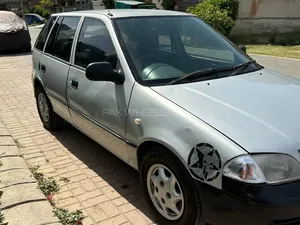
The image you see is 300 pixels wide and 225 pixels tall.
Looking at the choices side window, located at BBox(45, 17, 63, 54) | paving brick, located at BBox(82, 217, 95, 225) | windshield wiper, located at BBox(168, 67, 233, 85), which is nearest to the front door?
windshield wiper, located at BBox(168, 67, 233, 85)

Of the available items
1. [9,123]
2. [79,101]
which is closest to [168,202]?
[79,101]

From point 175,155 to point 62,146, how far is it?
2614mm

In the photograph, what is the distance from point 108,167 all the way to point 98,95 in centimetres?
105

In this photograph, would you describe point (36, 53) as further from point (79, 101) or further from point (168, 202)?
point (168, 202)

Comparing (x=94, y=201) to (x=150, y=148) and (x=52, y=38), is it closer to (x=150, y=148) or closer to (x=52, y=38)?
(x=150, y=148)

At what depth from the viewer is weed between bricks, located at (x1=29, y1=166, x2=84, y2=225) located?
9.77 ft

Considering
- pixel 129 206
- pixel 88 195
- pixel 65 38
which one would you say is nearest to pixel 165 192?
pixel 129 206

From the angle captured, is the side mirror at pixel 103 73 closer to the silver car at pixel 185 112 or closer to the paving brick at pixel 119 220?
the silver car at pixel 185 112

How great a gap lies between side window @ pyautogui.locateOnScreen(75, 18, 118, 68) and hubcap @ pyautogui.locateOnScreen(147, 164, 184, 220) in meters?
1.11

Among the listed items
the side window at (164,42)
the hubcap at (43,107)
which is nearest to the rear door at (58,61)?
the hubcap at (43,107)

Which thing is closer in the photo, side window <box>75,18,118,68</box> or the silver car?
the silver car

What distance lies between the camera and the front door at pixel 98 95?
312 centimetres

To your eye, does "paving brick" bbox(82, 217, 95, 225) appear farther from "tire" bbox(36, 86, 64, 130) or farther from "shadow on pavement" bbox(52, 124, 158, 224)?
"tire" bbox(36, 86, 64, 130)

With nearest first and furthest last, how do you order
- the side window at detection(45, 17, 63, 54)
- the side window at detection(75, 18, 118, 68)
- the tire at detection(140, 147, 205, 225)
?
the tire at detection(140, 147, 205, 225)
the side window at detection(75, 18, 118, 68)
the side window at detection(45, 17, 63, 54)
